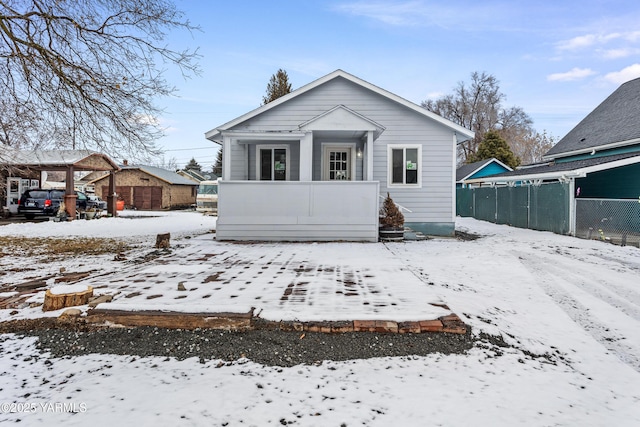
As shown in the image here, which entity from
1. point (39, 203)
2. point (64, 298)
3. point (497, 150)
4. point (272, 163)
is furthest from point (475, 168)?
point (39, 203)

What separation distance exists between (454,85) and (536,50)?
96.7 feet

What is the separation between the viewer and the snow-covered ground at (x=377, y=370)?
222 cm

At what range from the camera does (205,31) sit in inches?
290

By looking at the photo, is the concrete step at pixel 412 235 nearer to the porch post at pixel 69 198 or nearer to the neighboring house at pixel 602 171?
the neighboring house at pixel 602 171

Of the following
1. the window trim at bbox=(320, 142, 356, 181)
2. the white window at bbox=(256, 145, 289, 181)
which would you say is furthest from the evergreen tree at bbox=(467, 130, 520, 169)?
the white window at bbox=(256, 145, 289, 181)

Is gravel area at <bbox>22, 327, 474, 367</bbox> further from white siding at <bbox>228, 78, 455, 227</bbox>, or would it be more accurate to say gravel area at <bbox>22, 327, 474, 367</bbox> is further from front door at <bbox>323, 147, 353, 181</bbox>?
front door at <bbox>323, 147, 353, 181</bbox>

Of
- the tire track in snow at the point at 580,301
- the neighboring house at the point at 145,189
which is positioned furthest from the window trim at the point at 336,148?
the neighboring house at the point at 145,189

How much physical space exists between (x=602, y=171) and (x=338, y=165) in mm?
11576

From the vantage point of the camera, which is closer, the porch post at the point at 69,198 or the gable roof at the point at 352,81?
the gable roof at the point at 352,81

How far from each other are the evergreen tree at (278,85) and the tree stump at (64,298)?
72.6ft

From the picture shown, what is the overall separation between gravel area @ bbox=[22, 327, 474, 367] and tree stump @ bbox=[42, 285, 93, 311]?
378 mm

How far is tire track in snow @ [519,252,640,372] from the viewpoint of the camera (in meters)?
3.34

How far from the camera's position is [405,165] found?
1112 centimetres

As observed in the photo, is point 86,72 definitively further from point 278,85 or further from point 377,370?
point 278,85
